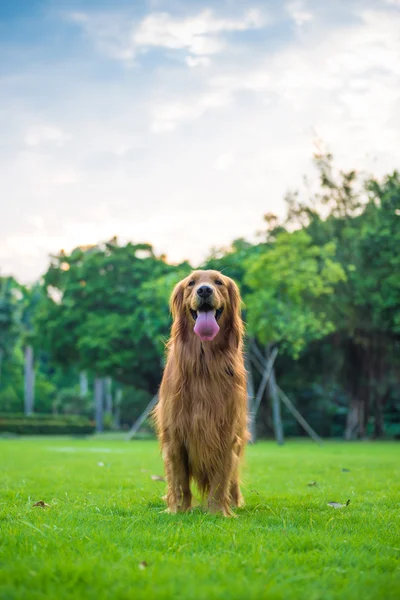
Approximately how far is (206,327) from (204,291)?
30cm

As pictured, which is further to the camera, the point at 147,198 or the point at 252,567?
the point at 147,198

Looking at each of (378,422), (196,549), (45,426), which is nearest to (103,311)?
(45,426)

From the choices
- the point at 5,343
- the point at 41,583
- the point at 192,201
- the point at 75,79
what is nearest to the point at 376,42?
the point at 75,79

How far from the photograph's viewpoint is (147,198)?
63.0 ft

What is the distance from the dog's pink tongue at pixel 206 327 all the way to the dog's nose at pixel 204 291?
146mm

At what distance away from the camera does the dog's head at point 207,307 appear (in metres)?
5.17

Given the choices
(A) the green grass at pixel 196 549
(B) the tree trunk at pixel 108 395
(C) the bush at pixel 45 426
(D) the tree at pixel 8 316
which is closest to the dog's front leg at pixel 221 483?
(A) the green grass at pixel 196 549

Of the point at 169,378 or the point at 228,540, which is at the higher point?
the point at 169,378

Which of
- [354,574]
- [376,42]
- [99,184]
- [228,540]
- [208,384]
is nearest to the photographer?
[354,574]

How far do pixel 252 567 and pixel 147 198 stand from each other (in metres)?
16.8

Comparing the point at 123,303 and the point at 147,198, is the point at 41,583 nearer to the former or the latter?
the point at 147,198

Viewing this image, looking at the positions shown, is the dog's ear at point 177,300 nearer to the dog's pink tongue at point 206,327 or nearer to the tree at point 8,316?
the dog's pink tongue at point 206,327

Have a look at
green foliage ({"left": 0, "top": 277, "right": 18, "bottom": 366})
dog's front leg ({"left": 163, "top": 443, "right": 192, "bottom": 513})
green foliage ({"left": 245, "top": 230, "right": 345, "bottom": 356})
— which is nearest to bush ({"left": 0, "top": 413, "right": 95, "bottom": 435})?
green foliage ({"left": 0, "top": 277, "right": 18, "bottom": 366})

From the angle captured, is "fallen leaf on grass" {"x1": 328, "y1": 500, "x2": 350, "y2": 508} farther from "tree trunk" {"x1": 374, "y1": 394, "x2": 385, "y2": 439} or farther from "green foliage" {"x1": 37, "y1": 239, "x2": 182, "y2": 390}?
"tree trunk" {"x1": 374, "y1": 394, "x2": 385, "y2": 439}
